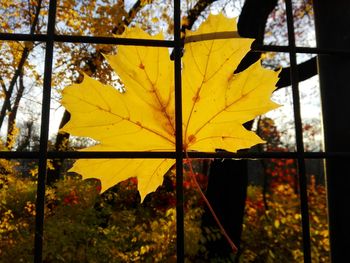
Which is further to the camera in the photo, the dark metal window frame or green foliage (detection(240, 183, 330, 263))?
green foliage (detection(240, 183, 330, 263))

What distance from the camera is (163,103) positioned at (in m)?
0.65

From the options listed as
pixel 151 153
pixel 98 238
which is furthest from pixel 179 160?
pixel 98 238

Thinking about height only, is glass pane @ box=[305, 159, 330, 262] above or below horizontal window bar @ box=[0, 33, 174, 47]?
below

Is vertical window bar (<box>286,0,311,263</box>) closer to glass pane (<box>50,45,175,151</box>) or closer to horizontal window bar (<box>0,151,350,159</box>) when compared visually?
horizontal window bar (<box>0,151,350,159</box>)

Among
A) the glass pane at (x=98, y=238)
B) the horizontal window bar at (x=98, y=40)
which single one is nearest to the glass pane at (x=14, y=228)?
the glass pane at (x=98, y=238)

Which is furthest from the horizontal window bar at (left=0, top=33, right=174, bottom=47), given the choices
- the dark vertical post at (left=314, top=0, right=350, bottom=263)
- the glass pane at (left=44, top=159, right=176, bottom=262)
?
the glass pane at (left=44, top=159, right=176, bottom=262)

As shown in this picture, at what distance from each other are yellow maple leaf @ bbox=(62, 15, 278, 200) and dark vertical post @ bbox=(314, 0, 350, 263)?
198 millimetres

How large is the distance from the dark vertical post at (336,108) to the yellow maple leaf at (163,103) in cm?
20

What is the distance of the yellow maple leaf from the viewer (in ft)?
1.91

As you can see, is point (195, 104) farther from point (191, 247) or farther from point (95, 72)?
point (95, 72)

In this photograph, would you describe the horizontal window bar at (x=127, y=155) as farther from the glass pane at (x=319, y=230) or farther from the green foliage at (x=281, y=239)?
the green foliage at (x=281, y=239)

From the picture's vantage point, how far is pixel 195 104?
0.64 metres

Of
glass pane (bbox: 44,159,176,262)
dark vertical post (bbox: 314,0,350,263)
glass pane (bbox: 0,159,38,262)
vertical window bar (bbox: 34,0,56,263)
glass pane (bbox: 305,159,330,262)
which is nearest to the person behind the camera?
vertical window bar (bbox: 34,0,56,263)

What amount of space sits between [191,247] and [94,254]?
3.88ft
